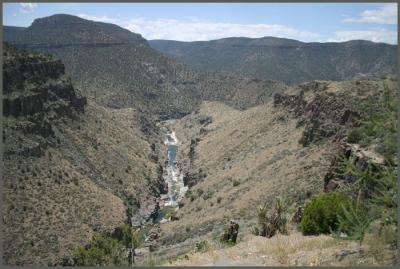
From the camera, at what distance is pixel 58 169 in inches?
2345

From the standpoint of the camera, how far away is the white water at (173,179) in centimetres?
7856

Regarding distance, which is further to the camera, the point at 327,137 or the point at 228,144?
the point at 228,144

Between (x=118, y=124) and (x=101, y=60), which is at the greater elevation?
(x=101, y=60)

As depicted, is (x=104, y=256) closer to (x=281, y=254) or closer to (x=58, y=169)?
(x=58, y=169)

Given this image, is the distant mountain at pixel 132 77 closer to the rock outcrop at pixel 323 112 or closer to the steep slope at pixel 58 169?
the steep slope at pixel 58 169

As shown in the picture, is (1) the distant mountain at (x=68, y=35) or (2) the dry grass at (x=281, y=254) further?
(1) the distant mountain at (x=68, y=35)

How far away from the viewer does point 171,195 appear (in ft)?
267

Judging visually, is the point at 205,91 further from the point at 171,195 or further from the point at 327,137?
the point at 327,137

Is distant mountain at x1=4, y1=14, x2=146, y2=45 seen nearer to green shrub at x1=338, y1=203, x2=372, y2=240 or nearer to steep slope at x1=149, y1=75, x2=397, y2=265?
steep slope at x1=149, y1=75, x2=397, y2=265

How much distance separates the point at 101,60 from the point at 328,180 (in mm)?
128489

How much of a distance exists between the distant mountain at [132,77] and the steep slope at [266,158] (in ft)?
188

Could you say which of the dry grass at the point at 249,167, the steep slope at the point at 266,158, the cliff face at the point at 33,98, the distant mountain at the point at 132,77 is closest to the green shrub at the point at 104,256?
the steep slope at the point at 266,158

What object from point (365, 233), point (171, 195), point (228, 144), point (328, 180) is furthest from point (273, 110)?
point (365, 233)

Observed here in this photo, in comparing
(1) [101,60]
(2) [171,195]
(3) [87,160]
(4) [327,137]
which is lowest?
(2) [171,195]
